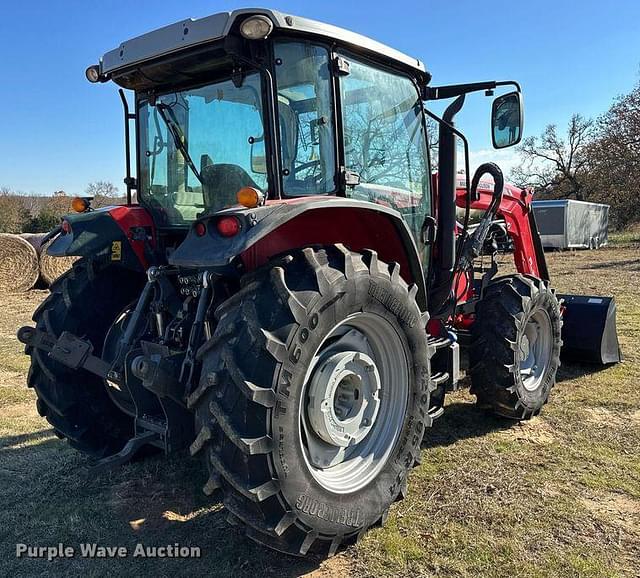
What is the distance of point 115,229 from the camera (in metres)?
3.38

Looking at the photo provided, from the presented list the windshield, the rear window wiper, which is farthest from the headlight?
the rear window wiper

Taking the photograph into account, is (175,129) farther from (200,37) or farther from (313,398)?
(313,398)

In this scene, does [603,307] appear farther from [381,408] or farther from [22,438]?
[22,438]

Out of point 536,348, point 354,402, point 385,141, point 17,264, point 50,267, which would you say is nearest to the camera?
point 354,402

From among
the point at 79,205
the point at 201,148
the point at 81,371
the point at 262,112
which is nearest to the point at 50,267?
the point at 79,205

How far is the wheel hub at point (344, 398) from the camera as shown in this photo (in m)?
2.73

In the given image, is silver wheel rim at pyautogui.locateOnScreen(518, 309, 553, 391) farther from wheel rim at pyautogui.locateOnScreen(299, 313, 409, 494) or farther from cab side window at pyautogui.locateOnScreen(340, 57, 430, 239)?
wheel rim at pyautogui.locateOnScreen(299, 313, 409, 494)

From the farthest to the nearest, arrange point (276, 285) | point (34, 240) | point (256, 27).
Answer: point (34, 240), point (256, 27), point (276, 285)

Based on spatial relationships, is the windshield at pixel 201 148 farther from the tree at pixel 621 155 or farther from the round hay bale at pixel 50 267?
the tree at pixel 621 155

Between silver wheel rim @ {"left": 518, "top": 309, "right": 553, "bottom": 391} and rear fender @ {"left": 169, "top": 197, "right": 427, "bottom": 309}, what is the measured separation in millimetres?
1518

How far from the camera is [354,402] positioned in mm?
2936

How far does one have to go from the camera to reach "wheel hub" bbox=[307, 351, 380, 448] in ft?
8.97

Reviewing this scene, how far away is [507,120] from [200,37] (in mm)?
2133

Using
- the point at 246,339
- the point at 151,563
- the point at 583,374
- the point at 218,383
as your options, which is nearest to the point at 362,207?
the point at 246,339
